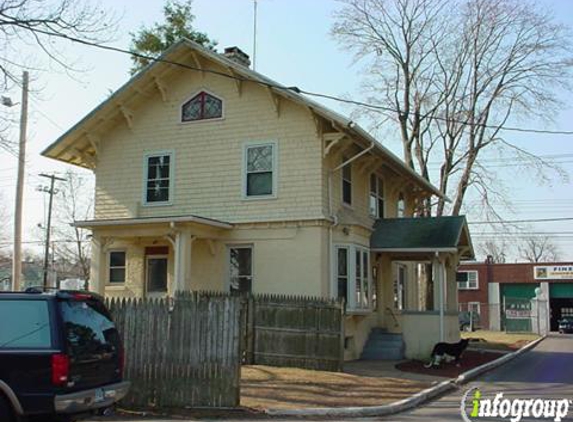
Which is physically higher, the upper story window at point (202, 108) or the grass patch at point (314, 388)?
the upper story window at point (202, 108)

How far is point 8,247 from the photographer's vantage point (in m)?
69.7

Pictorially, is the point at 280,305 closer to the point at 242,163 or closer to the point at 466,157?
the point at 242,163

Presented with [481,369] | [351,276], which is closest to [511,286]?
[481,369]

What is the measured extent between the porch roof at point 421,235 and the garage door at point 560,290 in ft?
127

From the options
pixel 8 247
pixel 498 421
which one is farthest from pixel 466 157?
pixel 8 247

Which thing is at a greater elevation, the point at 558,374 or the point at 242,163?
the point at 242,163

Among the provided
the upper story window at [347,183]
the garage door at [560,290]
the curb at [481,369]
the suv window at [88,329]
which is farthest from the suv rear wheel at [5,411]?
the garage door at [560,290]

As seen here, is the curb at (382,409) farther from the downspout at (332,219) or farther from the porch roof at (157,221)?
the porch roof at (157,221)

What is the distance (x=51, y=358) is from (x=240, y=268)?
39.8ft

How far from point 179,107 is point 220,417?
1286 cm

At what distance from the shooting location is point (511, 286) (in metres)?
60.7

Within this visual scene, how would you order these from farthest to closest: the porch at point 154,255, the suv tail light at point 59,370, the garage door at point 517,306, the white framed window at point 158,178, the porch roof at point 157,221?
the garage door at point 517,306 → the white framed window at point 158,178 → the porch at point 154,255 → the porch roof at point 157,221 → the suv tail light at point 59,370

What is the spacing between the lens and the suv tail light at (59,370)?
8.21 meters

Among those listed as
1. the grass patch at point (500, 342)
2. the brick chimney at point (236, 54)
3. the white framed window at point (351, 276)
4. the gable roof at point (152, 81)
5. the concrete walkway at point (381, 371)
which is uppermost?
the brick chimney at point (236, 54)
